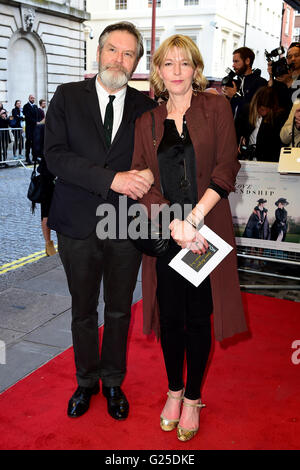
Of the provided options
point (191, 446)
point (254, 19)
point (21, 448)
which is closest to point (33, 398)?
point (21, 448)

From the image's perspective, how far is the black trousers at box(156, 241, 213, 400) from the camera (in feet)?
8.15

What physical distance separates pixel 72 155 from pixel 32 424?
1.46 meters

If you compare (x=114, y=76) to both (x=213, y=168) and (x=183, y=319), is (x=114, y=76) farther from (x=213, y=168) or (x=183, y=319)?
(x=183, y=319)

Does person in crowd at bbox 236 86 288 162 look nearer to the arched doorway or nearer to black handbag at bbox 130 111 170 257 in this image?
black handbag at bbox 130 111 170 257

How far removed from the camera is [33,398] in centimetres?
291

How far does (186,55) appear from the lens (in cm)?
229

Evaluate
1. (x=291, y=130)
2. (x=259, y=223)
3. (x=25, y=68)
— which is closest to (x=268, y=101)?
(x=291, y=130)

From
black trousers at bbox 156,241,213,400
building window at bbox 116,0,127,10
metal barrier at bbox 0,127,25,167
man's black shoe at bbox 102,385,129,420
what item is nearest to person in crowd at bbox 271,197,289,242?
black trousers at bbox 156,241,213,400

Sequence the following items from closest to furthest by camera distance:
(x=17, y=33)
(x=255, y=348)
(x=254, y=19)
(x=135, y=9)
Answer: (x=255, y=348), (x=17, y=33), (x=135, y=9), (x=254, y=19)

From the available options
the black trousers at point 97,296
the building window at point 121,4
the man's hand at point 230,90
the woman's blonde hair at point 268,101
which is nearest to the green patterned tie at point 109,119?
the black trousers at point 97,296

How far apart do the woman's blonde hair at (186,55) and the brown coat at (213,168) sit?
3.1 inches

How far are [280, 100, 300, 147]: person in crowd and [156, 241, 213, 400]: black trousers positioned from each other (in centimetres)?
265

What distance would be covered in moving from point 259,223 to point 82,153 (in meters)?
2.50

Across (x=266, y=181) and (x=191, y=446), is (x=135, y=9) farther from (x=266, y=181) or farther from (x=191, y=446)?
(x=191, y=446)
